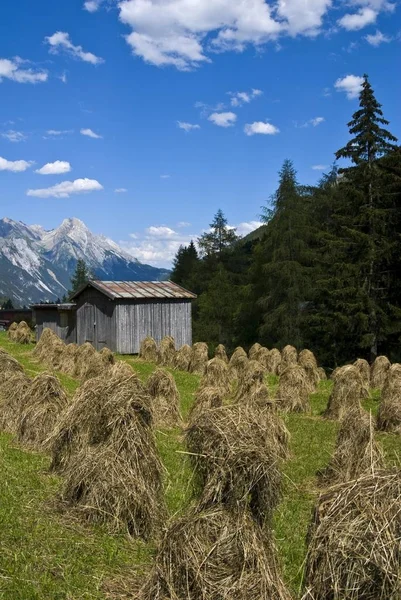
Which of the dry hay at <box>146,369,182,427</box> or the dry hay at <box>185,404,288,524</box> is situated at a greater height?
the dry hay at <box>185,404,288,524</box>

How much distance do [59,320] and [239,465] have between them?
36.7 m

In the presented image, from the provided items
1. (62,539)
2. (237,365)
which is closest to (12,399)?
(62,539)

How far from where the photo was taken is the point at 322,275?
3625 centimetres

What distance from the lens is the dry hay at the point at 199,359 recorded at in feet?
85.1

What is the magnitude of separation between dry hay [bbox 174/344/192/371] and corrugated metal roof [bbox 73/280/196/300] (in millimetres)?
7679

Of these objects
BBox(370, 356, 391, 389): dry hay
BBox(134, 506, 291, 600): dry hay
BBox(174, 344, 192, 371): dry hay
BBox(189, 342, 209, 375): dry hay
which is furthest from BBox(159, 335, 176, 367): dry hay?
BBox(134, 506, 291, 600): dry hay

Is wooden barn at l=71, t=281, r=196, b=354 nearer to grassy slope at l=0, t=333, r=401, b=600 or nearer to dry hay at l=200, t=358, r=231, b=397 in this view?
dry hay at l=200, t=358, r=231, b=397

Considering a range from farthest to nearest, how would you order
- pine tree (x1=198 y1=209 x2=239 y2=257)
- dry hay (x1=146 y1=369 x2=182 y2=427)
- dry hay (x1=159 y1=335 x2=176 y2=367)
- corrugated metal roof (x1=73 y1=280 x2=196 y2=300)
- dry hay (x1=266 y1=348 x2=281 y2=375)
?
pine tree (x1=198 y1=209 x2=239 y2=257)
corrugated metal roof (x1=73 y1=280 x2=196 y2=300)
dry hay (x1=159 y1=335 x2=176 y2=367)
dry hay (x1=266 y1=348 x2=281 y2=375)
dry hay (x1=146 y1=369 x2=182 y2=427)

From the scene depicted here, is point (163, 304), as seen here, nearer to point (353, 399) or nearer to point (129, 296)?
point (129, 296)

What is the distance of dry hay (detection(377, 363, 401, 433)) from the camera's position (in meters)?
14.5

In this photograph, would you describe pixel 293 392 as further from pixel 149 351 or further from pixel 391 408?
pixel 149 351

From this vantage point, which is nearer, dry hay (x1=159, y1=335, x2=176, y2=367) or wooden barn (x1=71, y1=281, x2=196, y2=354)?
dry hay (x1=159, y1=335, x2=176, y2=367)

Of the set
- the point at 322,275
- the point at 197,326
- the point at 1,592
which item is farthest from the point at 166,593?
the point at 197,326

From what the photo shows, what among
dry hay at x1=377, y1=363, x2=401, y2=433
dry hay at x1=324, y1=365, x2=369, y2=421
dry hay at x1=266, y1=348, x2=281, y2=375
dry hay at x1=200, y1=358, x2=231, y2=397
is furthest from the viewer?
dry hay at x1=266, y1=348, x2=281, y2=375
